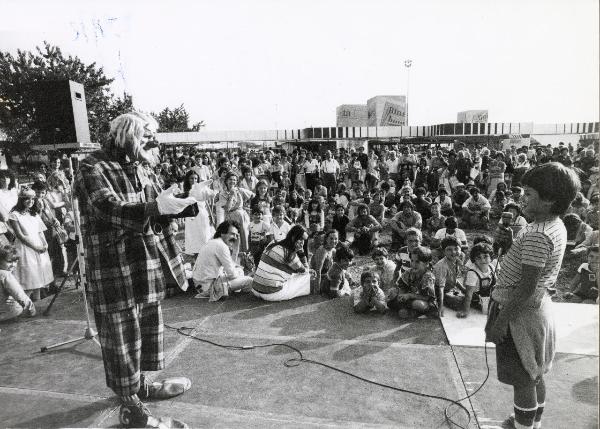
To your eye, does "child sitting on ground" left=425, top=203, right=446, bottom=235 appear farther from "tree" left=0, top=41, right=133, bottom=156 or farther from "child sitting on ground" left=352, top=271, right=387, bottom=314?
"tree" left=0, top=41, right=133, bottom=156

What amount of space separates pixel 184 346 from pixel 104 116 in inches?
807

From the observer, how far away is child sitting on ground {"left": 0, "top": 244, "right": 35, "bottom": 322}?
429cm

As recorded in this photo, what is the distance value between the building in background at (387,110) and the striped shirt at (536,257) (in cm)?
4135

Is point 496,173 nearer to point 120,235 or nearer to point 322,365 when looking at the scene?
point 322,365

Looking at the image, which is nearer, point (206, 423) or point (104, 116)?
point (206, 423)

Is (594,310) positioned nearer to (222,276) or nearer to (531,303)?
(531,303)

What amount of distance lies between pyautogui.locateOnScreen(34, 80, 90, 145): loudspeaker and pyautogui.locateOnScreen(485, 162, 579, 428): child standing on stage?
149 inches

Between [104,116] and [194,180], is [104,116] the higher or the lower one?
the higher one

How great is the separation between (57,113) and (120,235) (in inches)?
94.0

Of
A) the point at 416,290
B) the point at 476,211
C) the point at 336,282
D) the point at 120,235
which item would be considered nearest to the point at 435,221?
the point at 476,211

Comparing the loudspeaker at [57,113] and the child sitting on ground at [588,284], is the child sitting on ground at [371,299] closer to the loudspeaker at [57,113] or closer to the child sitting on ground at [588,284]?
the child sitting on ground at [588,284]

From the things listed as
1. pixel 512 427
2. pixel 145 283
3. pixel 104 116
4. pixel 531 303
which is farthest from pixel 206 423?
pixel 104 116

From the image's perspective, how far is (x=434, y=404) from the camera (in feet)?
8.96

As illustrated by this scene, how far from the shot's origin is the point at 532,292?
6.76 feet
